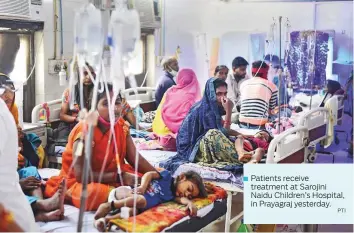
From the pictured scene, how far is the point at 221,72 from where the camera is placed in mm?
2213

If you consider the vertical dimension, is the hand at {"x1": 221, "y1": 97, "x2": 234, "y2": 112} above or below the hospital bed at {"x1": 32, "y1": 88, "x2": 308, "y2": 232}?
above

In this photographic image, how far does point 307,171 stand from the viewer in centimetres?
207

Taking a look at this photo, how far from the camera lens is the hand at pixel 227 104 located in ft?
7.47

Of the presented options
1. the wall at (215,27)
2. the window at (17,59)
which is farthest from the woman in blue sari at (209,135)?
the window at (17,59)

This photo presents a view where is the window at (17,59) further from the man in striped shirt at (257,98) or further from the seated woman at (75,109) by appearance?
the man in striped shirt at (257,98)

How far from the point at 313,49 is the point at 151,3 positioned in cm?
68

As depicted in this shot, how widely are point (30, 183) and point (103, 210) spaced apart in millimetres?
339

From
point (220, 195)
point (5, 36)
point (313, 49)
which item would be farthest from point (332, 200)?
point (5, 36)

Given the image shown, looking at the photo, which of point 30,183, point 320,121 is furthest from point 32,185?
point 320,121

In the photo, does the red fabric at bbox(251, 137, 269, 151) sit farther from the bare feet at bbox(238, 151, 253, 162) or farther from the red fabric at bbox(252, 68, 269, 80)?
the red fabric at bbox(252, 68, 269, 80)

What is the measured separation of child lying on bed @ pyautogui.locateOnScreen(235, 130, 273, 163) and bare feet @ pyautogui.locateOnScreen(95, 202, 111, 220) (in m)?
0.61

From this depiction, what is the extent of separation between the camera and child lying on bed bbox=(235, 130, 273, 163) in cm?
223

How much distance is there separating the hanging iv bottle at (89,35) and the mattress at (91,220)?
1.76 ft

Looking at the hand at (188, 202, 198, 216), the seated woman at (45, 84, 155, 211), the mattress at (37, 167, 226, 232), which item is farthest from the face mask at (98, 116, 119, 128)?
the hand at (188, 202, 198, 216)
